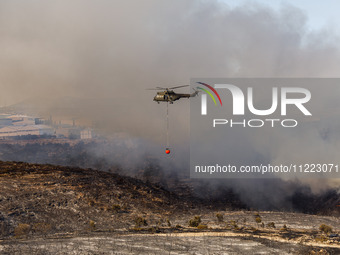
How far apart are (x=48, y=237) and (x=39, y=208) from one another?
1487cm

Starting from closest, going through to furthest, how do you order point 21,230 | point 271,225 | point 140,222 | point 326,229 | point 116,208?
point 326,229, point 21,230, point 271,225, point 140,222, point 116,208

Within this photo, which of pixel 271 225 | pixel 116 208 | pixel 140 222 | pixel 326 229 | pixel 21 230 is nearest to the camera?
pixel 326 229

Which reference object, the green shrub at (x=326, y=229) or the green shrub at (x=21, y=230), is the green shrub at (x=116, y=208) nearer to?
the green shrub at (x=21, y=230)

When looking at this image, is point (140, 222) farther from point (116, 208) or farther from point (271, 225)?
point (271, 225)

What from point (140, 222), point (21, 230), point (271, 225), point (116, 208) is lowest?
point (271, 225)

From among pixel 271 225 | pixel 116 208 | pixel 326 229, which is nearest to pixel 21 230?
pixel 116 208

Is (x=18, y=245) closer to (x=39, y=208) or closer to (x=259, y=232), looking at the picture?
(x=39, y=208)

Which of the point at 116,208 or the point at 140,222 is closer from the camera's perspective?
the point at 140,222

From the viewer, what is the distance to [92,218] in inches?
2473

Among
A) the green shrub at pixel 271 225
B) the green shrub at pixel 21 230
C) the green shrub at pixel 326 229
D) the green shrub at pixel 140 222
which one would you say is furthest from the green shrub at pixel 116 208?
the green shrub at pixel 326 229

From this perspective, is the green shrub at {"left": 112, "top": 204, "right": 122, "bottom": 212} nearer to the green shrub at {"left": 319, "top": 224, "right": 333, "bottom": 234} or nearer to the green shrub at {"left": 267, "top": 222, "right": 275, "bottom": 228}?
the green shrub at {"left": 267, "top": 222, "right": 275, "bottom": 228}

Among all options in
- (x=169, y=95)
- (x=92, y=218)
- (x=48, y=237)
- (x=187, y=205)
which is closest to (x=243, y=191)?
(x=187, y=205)

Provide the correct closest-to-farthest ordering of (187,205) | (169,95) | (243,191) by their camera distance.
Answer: (169,95), (187,205), (243,191)

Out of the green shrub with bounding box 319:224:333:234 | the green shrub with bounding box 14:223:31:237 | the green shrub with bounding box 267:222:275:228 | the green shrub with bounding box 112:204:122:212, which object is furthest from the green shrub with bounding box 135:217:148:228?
the green shrub with bounding box 319:224:333:234
